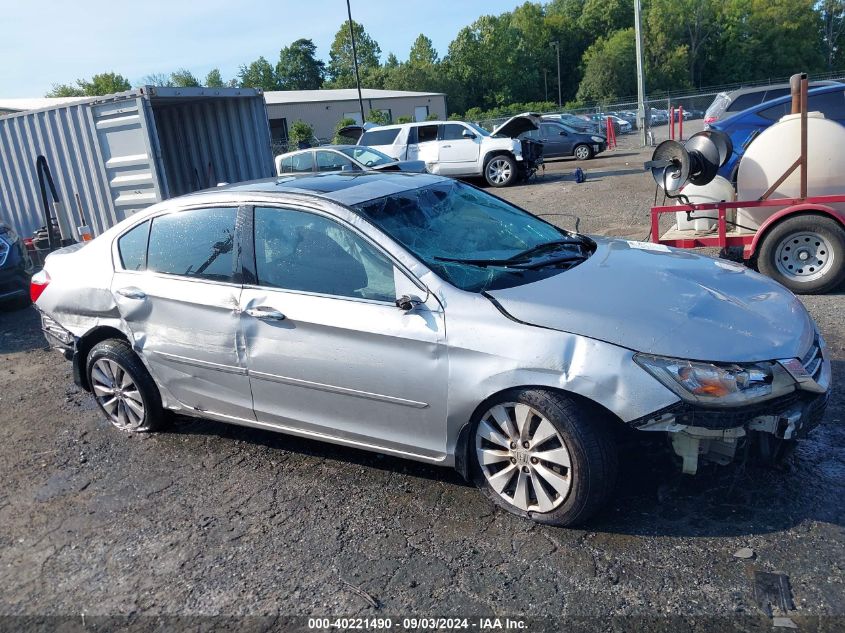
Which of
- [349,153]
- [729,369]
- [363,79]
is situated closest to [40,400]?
[729,369]

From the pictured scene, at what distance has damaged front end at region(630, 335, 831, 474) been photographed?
116 inches

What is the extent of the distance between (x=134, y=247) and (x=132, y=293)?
1.17 feet

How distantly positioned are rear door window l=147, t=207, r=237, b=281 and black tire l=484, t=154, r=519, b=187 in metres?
14.1

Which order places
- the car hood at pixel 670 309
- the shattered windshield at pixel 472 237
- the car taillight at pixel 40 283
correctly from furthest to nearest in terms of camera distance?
the car taillight at pixel 40 283, the shattered windshield at pixel 472 237, the car hood at pixel 670 309

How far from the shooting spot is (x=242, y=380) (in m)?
3.93

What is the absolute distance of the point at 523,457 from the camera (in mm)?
3229

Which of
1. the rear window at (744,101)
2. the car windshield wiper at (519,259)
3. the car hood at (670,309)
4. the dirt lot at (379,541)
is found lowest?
the dirt lot at (379,541)

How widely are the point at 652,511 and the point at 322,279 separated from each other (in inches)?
78.5

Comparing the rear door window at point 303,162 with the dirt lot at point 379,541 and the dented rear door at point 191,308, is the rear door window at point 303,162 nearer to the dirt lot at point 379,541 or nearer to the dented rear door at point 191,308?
the dented rear door at point 191,308

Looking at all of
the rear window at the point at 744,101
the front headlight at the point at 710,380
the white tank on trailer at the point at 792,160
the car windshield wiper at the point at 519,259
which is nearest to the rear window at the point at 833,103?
the rear window at the point at 744,101

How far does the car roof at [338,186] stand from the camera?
3.92m

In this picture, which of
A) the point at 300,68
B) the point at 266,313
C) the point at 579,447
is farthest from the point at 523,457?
the point at 300,68

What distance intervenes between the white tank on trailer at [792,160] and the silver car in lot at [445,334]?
3.05m

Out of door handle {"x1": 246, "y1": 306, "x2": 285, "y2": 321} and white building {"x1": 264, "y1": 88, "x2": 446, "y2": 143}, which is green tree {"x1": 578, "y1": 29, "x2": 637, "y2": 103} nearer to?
white building {"x1": 264, "y1": 88, "x2": 446, "y2": 143}
